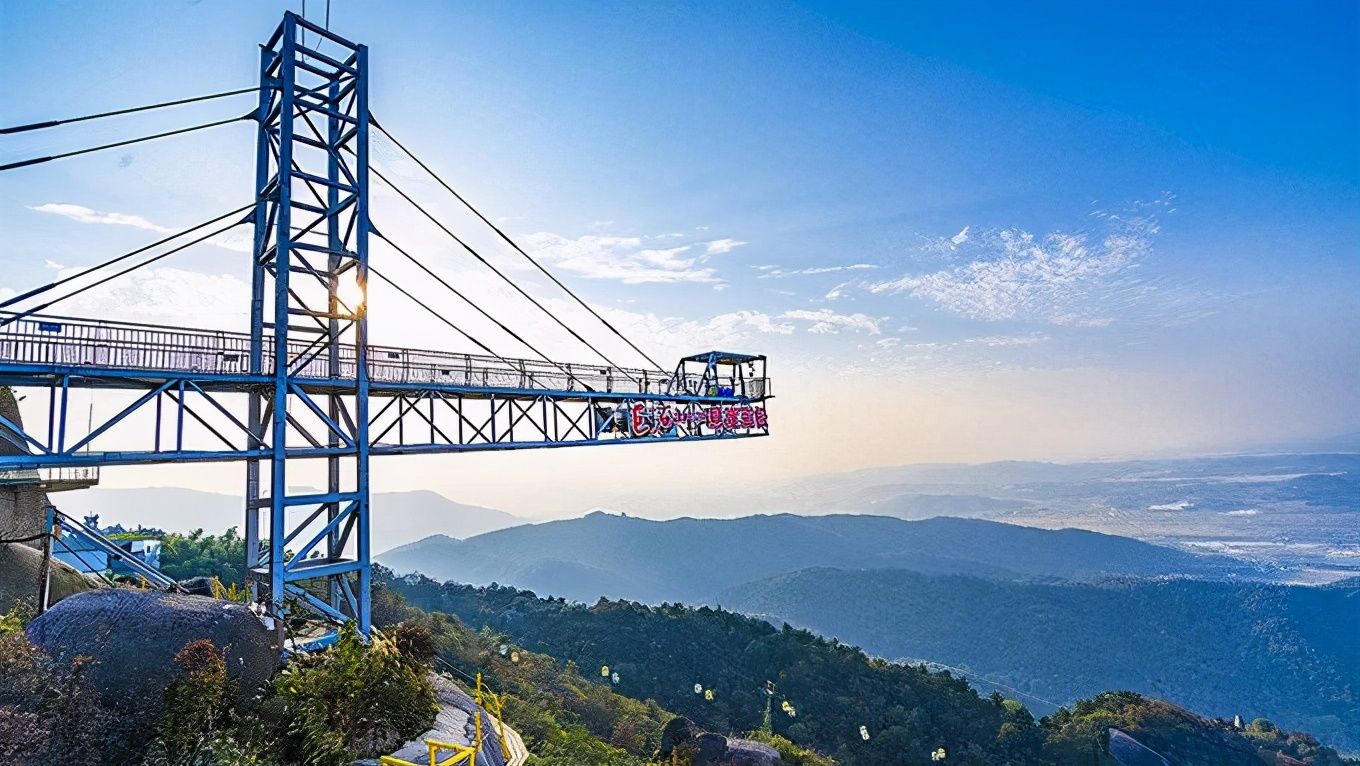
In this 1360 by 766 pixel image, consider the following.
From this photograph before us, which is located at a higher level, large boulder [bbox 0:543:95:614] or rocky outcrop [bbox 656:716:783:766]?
large boulder [bbox 0:543:95:614]

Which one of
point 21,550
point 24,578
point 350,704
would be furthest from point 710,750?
point 21,550

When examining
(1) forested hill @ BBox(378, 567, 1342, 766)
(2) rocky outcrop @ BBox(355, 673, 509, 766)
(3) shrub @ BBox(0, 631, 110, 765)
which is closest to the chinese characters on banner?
(2) rocky outcrop @ BBox(355, 673, 509, 766)

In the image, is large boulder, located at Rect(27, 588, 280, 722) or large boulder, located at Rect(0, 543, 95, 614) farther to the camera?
large boulder, located at Rect(0, 543, 95, 614)

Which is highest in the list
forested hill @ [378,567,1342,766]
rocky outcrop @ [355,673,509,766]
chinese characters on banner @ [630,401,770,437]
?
chinese characters on banner @ [630,401,770,437]

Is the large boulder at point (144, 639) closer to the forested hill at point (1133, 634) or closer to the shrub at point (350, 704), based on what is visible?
the shrub at point (350, 704)

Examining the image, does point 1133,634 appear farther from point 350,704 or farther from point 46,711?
point 46,711

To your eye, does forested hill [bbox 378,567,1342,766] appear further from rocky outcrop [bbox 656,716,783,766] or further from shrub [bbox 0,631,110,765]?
shrub [bbox 0,631,110,765]

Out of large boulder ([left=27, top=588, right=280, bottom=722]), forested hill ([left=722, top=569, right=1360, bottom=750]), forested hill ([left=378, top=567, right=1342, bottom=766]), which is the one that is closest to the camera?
large boulder ([left=27, top=588, right=280, bottom=722])
